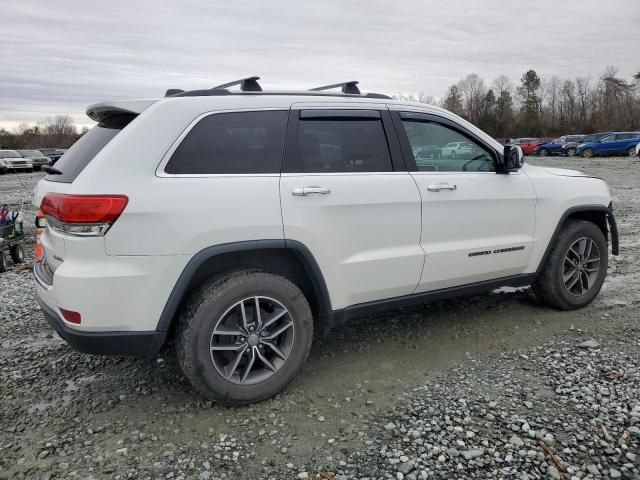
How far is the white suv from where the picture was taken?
279 centimetres

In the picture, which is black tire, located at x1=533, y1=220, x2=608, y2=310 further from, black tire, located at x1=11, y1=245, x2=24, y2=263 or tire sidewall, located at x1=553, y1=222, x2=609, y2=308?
black tire, located at x1=11, y1=245, x2=24, y2=263

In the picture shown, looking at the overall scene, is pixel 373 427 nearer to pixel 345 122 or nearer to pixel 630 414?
pixel 630 414

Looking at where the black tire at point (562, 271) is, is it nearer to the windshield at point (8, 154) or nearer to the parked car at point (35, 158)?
the parked car at point (35, 158)

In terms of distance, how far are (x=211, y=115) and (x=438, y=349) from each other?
95.4 inches

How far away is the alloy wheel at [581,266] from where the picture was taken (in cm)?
465

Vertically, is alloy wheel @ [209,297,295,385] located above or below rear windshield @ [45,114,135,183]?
below

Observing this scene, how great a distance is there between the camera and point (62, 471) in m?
2.62

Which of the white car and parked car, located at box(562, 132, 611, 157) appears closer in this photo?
the white car

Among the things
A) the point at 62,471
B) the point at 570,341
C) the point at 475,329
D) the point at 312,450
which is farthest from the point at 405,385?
the point at 62,471

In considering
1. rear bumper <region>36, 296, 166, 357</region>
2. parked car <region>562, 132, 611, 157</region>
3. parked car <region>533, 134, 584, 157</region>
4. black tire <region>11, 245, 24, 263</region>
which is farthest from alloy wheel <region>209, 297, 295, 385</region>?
parked car <region>533, 134, 584, 157</region>

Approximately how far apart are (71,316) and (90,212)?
594mm

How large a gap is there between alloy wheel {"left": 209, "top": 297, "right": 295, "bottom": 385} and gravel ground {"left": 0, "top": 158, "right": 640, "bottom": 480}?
0.24 meters

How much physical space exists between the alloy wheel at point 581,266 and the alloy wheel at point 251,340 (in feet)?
9.14

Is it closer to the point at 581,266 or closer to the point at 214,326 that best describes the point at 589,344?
the point at 581,266
